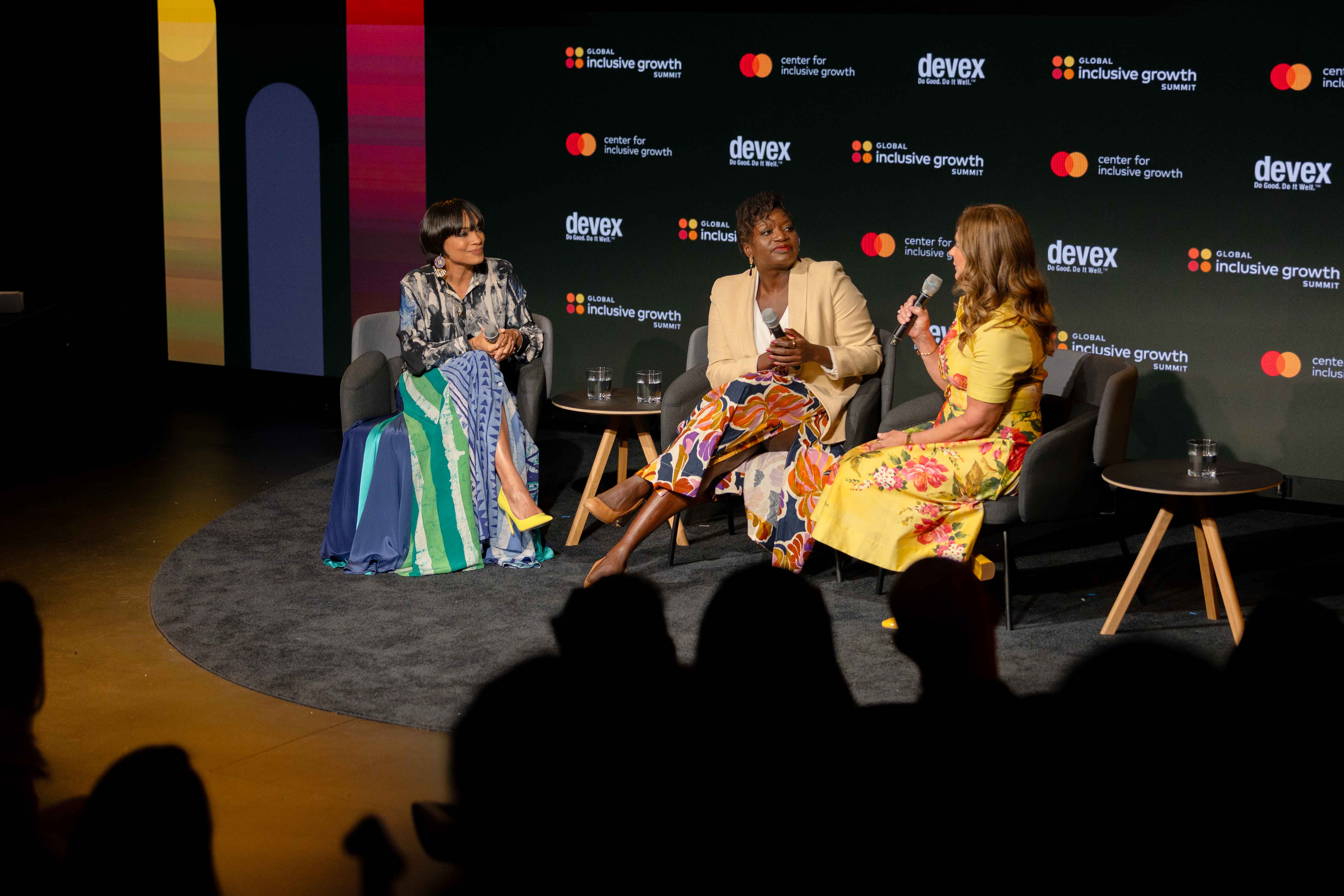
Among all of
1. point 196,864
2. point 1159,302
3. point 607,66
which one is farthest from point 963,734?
point 607,66

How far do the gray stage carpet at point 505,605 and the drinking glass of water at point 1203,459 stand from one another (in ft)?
1.59

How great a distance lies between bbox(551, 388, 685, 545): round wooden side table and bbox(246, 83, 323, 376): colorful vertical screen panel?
113 inches

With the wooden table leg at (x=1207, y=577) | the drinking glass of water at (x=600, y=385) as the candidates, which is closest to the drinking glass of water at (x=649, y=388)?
the drinking glass of water at (x=600, y=385)

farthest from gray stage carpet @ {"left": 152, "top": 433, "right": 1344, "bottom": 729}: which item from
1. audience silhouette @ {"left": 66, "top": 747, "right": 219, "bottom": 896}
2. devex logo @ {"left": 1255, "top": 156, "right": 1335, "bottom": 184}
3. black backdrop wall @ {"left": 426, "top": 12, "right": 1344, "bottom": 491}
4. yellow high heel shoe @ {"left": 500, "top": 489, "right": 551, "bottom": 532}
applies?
audience silhouette @ {"left": 66, "top": 747, "right": 219, "bottom": 896}

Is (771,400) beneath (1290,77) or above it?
beneath

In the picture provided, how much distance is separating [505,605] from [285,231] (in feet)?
13.4

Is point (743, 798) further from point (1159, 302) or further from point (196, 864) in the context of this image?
point (1159, 302)

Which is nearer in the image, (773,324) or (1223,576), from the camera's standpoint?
(1223,576)

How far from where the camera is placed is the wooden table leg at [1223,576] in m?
3.70

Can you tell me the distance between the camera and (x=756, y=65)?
20.2 feet

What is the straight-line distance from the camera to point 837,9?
595cm

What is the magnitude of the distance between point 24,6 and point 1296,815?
853cm

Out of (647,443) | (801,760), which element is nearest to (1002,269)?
(647,443)

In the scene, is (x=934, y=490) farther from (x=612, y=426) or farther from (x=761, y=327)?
(x=612, y=426)
